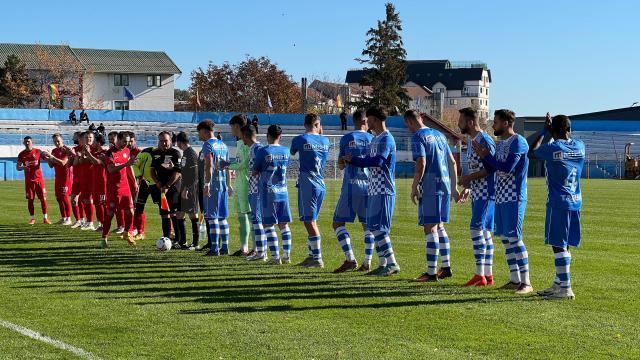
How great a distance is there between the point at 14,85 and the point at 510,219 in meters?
89.6

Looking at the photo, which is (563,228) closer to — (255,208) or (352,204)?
(352,204)

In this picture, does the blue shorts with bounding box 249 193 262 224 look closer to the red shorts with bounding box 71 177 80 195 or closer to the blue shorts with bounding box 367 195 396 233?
the blue shorts with bounding box 367 195 396 233

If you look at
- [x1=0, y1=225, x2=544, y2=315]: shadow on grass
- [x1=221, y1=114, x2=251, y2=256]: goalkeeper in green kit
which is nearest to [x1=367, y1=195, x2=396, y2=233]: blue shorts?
[x1=0, y1=225, x2=544, y2=315]: shadow on grass

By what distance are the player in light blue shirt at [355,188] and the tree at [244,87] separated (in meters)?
87.2

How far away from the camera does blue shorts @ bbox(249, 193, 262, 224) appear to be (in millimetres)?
14789

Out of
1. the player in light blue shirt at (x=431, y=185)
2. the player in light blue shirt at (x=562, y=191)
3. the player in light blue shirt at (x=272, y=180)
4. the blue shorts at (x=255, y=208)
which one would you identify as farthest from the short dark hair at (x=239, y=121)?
the player in light blue shirt at (x=562, y=191)

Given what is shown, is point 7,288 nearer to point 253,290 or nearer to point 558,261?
point 253,290

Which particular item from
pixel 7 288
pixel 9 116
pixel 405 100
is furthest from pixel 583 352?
pixel 405 100

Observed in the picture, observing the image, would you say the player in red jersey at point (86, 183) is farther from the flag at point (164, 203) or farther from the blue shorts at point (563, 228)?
the blue shorts at point (563, 228)

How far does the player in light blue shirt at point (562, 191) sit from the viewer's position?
34.9 feet

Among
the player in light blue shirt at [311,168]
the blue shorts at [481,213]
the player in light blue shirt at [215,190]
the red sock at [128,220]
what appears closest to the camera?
the blue shorts at [481,213]

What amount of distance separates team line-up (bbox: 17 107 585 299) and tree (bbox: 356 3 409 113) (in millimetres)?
75277

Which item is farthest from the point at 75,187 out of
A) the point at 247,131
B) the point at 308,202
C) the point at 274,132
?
the point at 308,202

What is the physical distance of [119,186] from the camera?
57.4 ft
